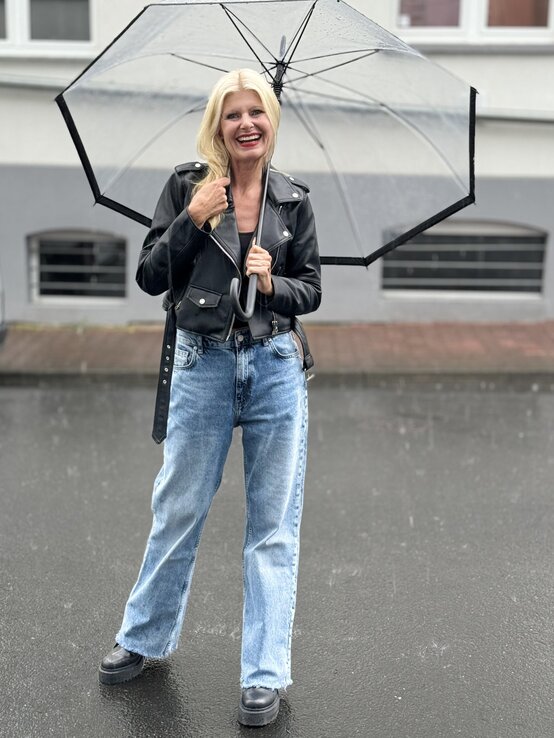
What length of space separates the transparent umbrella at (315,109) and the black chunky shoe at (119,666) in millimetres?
1527

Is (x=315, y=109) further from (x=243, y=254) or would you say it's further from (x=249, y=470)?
(x=249, y=470)

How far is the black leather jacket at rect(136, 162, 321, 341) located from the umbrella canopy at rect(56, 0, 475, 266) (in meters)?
0.37

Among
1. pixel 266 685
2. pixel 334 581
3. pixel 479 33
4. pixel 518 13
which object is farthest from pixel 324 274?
pixel 266 685

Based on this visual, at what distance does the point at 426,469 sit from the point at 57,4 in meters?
7.23

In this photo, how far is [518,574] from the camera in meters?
4.66

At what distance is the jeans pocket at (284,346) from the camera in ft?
11.1

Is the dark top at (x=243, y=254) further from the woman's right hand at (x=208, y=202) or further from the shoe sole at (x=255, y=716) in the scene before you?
the shoe sole at (x=255, y=716)

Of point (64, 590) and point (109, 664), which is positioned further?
point (64, 590)

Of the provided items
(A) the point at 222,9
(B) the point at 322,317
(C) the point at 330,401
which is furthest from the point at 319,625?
(B) the point at 322,317

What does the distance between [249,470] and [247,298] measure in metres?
0.63

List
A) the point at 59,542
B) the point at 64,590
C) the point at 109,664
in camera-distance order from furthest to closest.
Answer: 1. the point at 59,542
2. the point at 64,590
3. the point at 109,664

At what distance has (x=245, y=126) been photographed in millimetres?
3207

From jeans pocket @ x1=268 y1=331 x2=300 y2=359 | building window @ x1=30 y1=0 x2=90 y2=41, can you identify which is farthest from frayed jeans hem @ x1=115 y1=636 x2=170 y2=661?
building window @ x1=30 y1=0 x2=90 y2=41

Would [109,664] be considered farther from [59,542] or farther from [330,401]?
[330,401]
